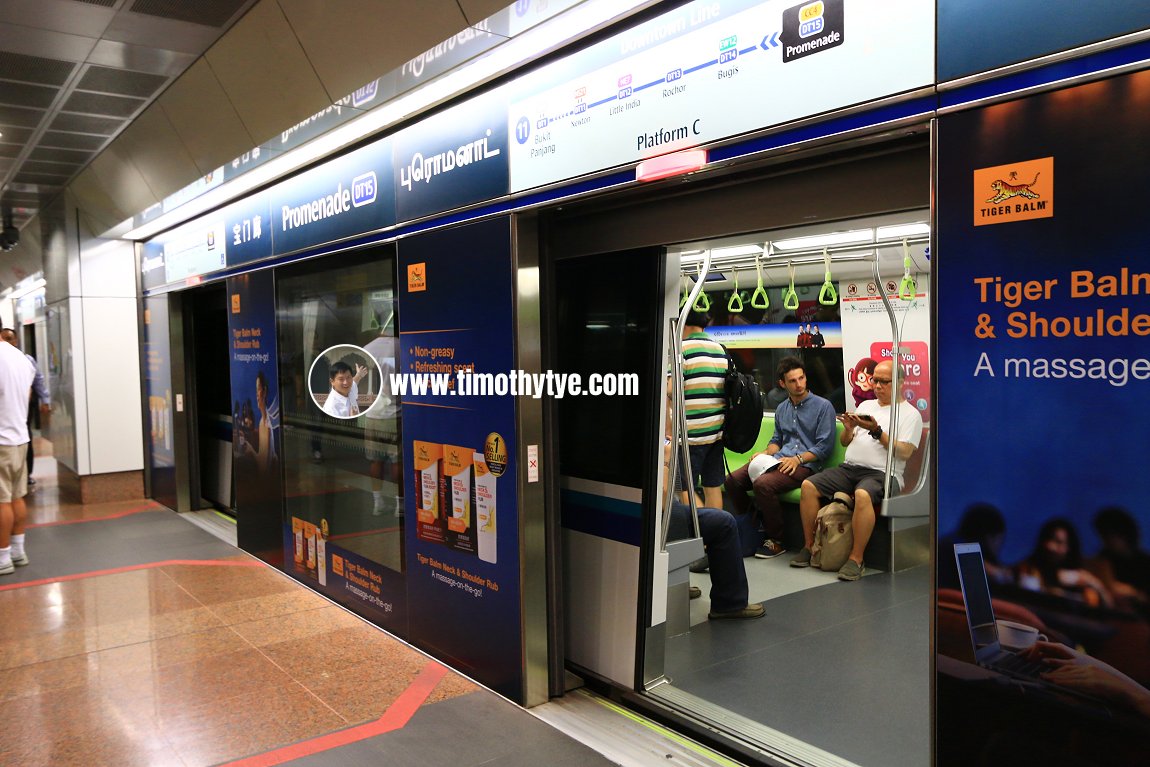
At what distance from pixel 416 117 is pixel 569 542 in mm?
2122

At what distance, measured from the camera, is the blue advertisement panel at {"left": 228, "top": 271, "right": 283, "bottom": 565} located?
5.69 meters

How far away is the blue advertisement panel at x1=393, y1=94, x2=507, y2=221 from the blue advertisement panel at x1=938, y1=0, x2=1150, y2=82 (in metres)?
1.91

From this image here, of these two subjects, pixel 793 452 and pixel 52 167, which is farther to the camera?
pixel 52 167

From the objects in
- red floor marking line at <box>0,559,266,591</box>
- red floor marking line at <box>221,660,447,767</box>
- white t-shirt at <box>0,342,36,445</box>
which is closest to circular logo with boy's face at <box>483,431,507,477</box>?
red floor marking line at <box>221,660,447,767</box>

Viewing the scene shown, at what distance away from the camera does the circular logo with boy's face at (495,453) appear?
358cm

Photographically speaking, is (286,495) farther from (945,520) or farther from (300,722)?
(945,520)

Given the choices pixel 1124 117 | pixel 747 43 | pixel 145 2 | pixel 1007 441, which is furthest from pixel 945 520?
pixel 145 2

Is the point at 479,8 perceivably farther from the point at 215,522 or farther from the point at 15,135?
the point at 215,522

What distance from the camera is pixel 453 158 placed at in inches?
149

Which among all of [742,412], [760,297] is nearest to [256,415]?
[742,412]

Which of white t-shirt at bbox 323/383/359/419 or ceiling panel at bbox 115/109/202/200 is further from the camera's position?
ceiling panel at bbox 115/109/202/200

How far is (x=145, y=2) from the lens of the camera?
14.1 ft

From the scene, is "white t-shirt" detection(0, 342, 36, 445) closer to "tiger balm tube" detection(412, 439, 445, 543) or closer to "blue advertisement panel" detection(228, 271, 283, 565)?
"blue advertisement panel" detection(228, 271, 283, 565)

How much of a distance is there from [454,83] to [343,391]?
2.13m
